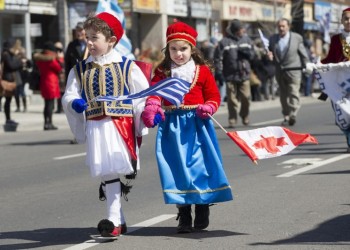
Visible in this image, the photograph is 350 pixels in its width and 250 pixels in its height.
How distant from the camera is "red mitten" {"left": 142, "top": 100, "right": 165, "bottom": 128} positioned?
7.87m

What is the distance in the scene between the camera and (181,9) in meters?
43.2

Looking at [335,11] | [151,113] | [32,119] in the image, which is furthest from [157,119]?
[335,11]

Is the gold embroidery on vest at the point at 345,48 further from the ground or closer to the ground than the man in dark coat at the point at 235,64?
further from the ground

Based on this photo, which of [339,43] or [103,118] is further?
[339,43]

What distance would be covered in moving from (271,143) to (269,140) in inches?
1.1

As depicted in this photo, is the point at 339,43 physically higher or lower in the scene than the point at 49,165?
higher

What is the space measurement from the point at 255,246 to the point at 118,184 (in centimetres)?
115

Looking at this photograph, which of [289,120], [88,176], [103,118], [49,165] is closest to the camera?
[103,118]

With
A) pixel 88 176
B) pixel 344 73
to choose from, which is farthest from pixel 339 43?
pixel 88 176

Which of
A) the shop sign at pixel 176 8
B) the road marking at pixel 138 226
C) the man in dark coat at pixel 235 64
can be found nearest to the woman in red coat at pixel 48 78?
the man in dark coat at pixel 235 64

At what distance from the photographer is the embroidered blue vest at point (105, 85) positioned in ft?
26.5

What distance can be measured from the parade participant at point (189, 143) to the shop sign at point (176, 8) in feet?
110

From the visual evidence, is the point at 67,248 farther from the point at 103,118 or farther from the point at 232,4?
the point at 232,4

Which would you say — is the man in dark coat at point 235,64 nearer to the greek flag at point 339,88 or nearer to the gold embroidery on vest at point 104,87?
the greek flag at point 339,88
